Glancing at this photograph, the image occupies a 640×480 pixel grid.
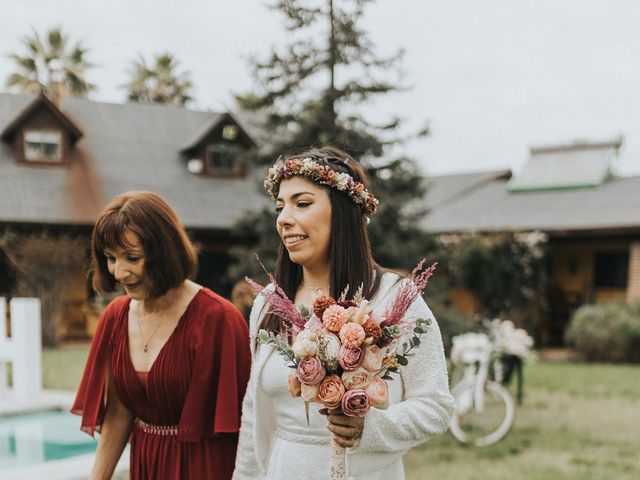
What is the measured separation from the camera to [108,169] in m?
18.5

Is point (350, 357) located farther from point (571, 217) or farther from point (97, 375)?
point (571, 217)

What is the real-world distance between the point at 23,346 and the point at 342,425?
22.7 ft

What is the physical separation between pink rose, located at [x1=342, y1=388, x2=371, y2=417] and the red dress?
3.05 feet

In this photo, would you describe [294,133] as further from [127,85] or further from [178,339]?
[127,85]

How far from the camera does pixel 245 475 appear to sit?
91.7 inches

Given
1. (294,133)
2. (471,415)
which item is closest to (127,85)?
(294,133)

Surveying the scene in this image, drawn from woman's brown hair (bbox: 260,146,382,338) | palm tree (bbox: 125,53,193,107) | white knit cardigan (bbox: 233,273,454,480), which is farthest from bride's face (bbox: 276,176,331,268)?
palm tree (bbox: 125,53,193,107)

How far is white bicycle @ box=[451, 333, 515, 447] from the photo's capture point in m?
7.30

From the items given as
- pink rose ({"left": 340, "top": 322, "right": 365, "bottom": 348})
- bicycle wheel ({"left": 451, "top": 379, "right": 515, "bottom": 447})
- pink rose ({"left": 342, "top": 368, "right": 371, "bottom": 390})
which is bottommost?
bicycle wheel ({"left": 451, "top": 379, "right": 515, "bottom": 447})

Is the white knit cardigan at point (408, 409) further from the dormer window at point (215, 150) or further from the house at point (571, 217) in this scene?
the dormer window at point (215, 150)

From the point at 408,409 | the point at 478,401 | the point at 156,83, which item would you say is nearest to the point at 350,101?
the point at 478,401

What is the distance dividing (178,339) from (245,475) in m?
0.54

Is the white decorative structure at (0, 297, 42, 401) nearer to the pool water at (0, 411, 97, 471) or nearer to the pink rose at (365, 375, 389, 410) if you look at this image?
the pool water at (0, 411, 97, 471)

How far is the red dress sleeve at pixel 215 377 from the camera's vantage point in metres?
2.52
